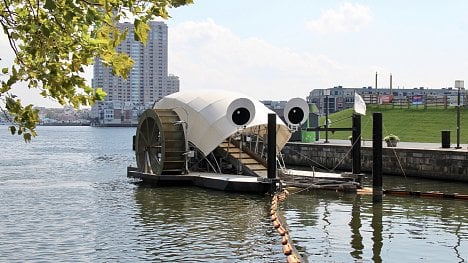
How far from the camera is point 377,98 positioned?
75125mm

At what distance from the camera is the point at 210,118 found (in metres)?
31.8

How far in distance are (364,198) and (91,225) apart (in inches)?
439

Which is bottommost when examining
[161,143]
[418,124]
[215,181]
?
[215,181]

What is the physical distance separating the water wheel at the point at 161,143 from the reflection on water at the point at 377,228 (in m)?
6.69

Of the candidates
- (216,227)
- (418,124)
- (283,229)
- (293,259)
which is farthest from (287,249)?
(418,124)

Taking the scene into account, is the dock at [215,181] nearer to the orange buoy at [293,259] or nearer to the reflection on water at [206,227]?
the reflection on water at [206,227]

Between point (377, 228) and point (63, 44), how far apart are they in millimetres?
14444

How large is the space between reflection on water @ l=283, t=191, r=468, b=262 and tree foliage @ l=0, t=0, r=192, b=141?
9381mm

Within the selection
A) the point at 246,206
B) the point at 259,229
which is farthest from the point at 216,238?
the point at 246,206

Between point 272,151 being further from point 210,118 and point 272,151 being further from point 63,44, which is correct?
point 63,44

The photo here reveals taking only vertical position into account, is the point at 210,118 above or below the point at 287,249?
above

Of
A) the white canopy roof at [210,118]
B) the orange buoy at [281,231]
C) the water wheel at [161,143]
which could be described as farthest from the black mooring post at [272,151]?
the orange buoy at [281,231]

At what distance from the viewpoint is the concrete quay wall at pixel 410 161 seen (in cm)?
3425

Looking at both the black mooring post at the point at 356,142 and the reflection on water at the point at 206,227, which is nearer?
the reflection on water at the point at 206,227
